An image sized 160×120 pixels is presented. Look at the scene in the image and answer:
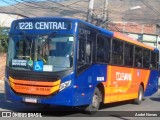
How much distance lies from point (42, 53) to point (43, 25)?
0.90m

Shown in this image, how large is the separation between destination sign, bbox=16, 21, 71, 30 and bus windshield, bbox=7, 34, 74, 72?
0.26m

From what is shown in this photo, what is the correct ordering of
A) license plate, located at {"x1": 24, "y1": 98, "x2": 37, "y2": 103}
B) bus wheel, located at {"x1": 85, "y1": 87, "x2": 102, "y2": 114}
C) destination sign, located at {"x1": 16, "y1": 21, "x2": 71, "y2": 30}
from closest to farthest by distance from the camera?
license plate, located at {"x1": 24, "y1": 98, "x2": 37, "y2": 103}
destination sign, located at {"x1": 16, "y1": 21, "x2": 71, "y2": 30}
bus wheel, located at {"x1": 85, "y1": 87, "x2": 102, "y2": 114}

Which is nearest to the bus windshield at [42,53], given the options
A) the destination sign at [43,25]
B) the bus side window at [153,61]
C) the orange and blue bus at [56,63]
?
the orange and blue bus at [56,63]

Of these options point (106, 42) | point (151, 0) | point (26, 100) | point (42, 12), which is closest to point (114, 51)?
point (106, 42)

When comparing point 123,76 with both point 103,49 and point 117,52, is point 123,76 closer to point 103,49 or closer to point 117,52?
point 117,52

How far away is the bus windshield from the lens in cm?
1239

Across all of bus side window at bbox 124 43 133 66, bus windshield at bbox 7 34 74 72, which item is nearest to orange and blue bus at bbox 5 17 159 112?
bus windshield at bbox 7 34 74 72

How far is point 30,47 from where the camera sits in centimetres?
1280

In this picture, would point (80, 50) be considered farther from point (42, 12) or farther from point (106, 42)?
point (42, 12)

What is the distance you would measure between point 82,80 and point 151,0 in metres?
104

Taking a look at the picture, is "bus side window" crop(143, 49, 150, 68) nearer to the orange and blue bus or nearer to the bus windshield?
the orange and blue bus

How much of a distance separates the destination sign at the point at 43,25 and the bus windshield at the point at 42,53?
26 cm

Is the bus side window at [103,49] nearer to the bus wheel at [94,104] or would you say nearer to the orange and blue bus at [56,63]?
the orange and blue bus at [56,63]

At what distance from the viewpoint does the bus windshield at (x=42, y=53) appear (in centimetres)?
1239
